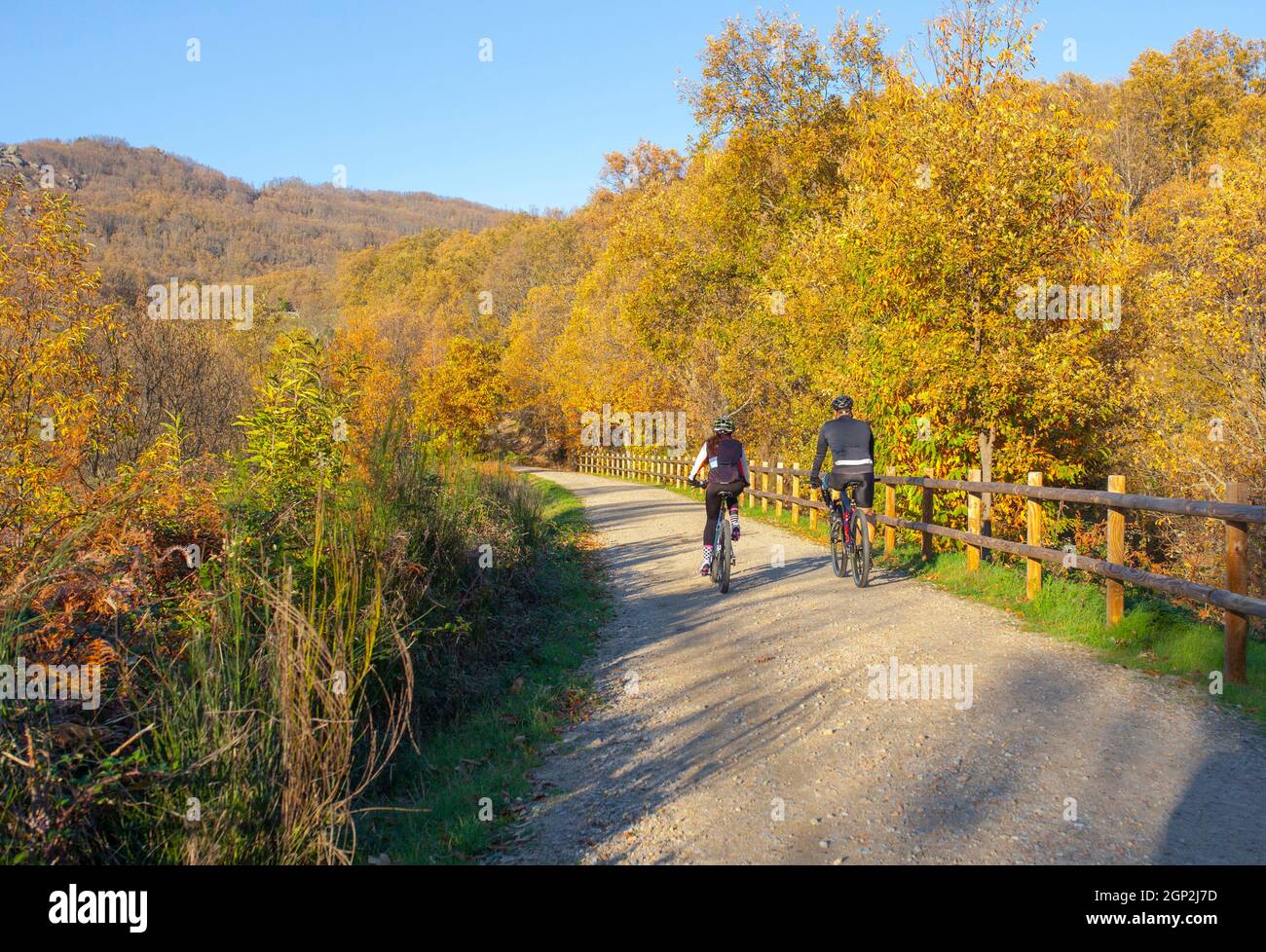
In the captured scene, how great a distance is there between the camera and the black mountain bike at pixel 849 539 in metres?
11.1

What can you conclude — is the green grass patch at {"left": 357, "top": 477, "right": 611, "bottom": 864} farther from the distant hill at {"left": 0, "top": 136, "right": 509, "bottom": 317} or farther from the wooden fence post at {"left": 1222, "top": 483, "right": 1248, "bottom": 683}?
the distant hill at {"left": 0, "top": 136, "right": 509, "bottom": 317}

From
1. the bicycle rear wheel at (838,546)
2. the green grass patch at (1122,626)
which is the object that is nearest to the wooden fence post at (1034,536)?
the green grass patch at (1122,626)

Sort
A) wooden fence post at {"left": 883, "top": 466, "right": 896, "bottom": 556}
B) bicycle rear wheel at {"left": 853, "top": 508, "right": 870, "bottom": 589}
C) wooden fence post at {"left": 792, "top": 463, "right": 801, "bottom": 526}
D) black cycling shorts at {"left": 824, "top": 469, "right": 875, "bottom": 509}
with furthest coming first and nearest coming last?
1. wooden fence post at {"left": 792, "top": 463, "right": 801, "bottom": 526}
2. wooden fence post at {"left": 883, "top": 466, "right": 896, "bottom": 556}
3. black cycling shorts at {"left": 824, "top": 469, "right": 875, "bottom": 509}
4. bicycle rear wheel at {"left": 853, "top": 508, "right": 870, "bottom": 589}

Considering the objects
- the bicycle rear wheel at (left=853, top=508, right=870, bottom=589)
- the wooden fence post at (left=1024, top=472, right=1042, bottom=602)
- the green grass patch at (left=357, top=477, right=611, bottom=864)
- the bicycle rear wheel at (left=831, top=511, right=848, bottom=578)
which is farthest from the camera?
the bicycle rear wheel at (left=831, top=511, right=848, bottom=578)

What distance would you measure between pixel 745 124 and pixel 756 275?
4718 millimetres

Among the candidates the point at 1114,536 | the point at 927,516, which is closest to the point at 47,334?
the point at 1114,536

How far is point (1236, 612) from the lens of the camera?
6535 mm

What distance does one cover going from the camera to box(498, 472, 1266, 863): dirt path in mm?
4262

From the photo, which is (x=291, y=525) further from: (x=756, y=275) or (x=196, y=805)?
(x=756, y=275)

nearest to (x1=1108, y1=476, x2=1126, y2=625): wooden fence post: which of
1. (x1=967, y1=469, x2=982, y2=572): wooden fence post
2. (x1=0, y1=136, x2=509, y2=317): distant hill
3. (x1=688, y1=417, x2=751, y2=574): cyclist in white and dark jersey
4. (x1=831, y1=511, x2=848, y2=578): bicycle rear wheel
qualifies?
(x1=967, y1=469, x2=982, y2=572): wooden fence post

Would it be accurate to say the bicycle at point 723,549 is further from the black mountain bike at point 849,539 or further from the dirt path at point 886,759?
the dirt path at point 886,759

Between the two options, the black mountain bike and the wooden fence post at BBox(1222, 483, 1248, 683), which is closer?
the wooden fence post at BBox(1222, 483, 1248, 683)

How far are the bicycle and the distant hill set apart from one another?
8166 centimetres

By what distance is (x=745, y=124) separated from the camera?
28.8 m
